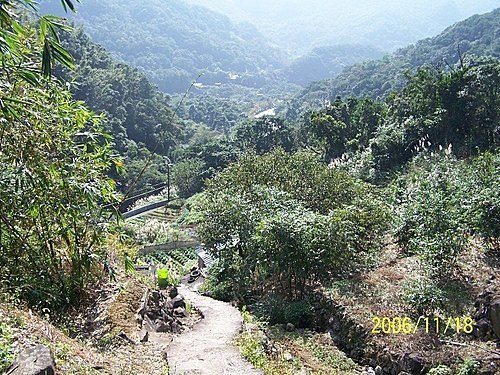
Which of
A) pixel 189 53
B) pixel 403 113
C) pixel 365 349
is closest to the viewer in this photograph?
pixel 365 349

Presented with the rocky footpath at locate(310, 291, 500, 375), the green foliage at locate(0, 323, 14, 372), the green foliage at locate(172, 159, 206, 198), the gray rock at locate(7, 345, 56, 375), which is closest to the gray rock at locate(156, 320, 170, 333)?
the green foliage at locate(0, 323, 14, 372)

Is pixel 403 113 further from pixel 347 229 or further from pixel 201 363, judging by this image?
pixel 201 363

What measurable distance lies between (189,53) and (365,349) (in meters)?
180

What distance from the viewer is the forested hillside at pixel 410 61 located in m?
74.2

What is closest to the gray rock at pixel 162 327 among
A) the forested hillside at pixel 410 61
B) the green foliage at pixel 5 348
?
the green foliage at pixel 5 348

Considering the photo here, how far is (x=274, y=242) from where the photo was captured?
9836 millimetres

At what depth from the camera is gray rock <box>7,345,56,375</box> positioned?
10.1ft

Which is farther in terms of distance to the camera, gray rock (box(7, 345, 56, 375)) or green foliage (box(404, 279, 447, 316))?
green foliage (box(404, 279, 447, 316))

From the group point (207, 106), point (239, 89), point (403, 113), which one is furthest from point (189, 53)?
point (403, 113)

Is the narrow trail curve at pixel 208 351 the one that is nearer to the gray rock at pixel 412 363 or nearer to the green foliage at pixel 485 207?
the gray rock at pixel 412 363

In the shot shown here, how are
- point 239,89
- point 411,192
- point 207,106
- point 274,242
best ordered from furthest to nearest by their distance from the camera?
point 239,89
point 207,106
point 411,192
point 274,242

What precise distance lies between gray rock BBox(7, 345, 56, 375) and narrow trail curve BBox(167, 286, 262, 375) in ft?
5.93

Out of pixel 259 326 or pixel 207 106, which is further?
pixel 207 106
